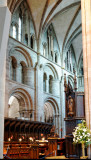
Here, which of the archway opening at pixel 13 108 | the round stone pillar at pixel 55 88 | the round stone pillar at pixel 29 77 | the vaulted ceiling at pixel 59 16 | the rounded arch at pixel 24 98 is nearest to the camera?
the rounded arch at pixel 24 98

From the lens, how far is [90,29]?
8.34 m

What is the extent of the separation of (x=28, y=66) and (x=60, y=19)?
7833mm

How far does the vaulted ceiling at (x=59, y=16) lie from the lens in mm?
23344

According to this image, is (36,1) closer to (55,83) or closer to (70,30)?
(70,30)

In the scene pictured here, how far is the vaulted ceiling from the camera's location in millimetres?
23344

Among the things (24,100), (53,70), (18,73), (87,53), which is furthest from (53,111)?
(87,53)

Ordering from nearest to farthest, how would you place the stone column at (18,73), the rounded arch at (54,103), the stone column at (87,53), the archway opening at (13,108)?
the stone column at (87,53)
the stone column at (18,73)
the rounded arch at (54,103)
the archway opening at (13,108)

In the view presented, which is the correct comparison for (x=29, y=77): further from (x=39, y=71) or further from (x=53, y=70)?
(x=53, y=70)

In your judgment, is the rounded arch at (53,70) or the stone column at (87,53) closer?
the stone column at (87,53)

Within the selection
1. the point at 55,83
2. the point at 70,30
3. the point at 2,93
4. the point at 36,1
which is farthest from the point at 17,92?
the point at 2,93

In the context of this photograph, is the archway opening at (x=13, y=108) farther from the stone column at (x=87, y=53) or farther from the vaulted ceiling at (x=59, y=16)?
the stone column at (x=87, y=53)

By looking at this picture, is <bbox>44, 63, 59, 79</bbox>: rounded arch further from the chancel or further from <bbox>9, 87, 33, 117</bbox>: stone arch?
<bbox>9, 87, 33, 117</bbox>: stone arch

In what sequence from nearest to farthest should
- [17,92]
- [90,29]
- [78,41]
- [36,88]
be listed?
[90,29] < [17,92] < [36,88] < [78,41]

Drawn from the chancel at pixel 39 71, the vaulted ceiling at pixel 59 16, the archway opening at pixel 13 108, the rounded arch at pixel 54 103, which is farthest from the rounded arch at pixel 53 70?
the archway opening at pixel 13 108
